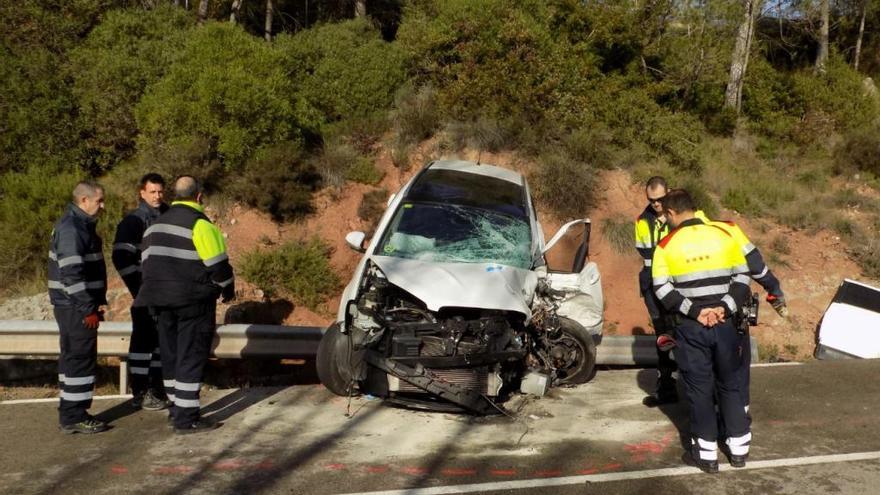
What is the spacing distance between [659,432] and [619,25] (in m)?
12.9

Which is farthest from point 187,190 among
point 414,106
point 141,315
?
point 414,106

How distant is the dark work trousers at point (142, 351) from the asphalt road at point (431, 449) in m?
0.25

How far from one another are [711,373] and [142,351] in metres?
4.56

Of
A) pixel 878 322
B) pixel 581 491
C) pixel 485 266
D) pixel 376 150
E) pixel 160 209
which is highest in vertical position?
pixel 376 150

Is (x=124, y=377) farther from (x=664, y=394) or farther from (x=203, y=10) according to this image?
(x=203, y=10)

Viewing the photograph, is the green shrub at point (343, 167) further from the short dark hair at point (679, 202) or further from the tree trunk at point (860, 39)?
the tree trunk at point (860, 39)

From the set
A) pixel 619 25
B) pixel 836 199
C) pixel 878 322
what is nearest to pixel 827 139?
pixel 836 199

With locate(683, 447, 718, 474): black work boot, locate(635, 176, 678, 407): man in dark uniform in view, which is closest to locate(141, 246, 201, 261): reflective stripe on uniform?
locate(635, 176, 678, 407): man in dark uniform

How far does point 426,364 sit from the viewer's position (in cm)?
577

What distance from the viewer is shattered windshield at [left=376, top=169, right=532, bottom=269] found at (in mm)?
6957

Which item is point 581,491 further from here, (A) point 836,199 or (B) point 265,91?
(A) point 836,199

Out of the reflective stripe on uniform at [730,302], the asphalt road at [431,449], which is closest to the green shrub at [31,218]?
the asphalt road at [431,449]

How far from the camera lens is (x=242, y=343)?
736 centimetres

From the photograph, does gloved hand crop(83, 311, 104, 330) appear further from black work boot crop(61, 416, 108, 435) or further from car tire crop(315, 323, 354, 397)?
car tire crop(315, 323, 354, 397)
